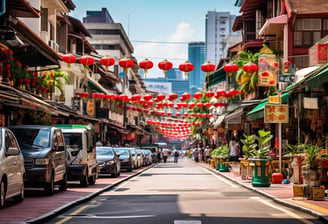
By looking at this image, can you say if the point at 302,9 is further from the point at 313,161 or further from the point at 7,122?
the point at 313,161

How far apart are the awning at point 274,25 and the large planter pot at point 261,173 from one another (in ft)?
54.2

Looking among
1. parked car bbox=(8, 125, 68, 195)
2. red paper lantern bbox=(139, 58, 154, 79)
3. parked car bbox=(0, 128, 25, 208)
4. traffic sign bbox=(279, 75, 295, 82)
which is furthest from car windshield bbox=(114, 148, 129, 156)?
parked car bbox=(0, 128, 25, 208)

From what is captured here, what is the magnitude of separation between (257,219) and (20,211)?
500cm

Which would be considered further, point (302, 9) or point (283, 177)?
point (302, 9)

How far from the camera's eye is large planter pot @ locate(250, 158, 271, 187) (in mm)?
25875

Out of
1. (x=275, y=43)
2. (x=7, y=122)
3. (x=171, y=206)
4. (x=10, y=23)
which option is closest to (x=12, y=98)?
(x=10, y=23)

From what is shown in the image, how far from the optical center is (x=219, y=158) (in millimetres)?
47500

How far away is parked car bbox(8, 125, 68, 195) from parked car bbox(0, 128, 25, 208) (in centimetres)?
195

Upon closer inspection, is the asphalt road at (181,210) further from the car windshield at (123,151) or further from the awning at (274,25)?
the car windshield at (123,151)

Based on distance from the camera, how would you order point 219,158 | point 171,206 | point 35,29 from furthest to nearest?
point 219,158
point 35,29
point 171,206

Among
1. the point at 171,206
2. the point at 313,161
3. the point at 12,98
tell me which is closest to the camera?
the point at 171,206

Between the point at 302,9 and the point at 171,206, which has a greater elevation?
the point at 302,9

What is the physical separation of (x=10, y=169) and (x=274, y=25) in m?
28.8

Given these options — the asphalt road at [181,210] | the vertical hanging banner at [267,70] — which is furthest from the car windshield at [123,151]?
the asphalt road at [181,210]
